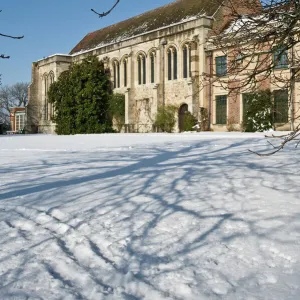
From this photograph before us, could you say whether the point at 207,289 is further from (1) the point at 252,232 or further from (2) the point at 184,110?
(2) the point at 184,110

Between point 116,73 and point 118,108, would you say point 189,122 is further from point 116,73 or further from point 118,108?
point 116,73

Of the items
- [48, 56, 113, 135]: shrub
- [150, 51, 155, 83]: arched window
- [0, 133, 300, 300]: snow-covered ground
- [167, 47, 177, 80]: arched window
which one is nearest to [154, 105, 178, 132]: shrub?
[167, 47, 177, 80]: arched window

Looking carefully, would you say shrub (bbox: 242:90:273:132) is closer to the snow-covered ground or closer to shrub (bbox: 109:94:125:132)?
shrub (bbox: 109:94:125:132)

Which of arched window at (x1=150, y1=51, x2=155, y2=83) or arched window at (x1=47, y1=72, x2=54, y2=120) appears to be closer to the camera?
arched window at (x1=150, y1=51, x2=155, y2=83)

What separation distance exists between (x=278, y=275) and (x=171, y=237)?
3.78ft

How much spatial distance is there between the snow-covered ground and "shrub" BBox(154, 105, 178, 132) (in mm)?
20499

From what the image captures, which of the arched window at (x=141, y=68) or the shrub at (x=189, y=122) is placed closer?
the shrub at (x=189, y=122)

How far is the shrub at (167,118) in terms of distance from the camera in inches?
1073

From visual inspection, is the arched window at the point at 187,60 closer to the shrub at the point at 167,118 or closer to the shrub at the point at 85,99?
the shrub at the point at 167,118

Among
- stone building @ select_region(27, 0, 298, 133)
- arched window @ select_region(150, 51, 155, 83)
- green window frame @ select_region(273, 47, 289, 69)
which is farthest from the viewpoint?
arched window @ select_region(150, 51, 155, 83)

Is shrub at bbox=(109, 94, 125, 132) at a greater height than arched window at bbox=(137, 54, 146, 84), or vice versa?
arched window at bbox=(137, 54, 146, 84)

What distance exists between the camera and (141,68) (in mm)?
30281

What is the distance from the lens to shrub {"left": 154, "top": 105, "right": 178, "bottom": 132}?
89.4 feet

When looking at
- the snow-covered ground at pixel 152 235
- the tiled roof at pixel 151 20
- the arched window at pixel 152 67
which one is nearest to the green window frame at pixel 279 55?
the snow-covered ground at pixel 152 235
